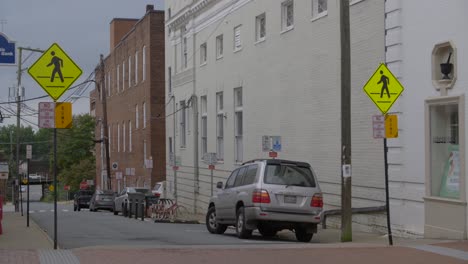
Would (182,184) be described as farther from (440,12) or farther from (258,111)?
(440,12)

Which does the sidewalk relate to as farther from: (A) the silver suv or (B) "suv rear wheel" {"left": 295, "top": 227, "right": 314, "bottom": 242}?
(B) "suv rear wheel" {"left": 295, "top": 227, "right": 314, "bottom": 242}

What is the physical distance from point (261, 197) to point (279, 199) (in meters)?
0.43

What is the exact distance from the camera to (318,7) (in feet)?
75.8

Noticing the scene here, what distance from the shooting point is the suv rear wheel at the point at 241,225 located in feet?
57.7

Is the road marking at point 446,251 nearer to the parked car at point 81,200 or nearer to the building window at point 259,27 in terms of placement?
the building window at point 259,27

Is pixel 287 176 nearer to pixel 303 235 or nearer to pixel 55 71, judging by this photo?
pixel 303 235

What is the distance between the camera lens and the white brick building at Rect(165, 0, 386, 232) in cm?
1970

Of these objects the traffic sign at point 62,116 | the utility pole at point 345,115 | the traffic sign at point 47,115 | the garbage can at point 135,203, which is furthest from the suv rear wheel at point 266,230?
the garbage can at point 135,203

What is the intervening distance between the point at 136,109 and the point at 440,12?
39030 millimetres

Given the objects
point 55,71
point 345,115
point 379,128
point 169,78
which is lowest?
point 379,128

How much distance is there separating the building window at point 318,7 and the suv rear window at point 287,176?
694cm

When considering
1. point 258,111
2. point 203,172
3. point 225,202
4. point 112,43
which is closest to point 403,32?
point 225,202

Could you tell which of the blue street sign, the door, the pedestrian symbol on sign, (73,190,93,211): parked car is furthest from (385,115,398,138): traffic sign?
(73,190,93,211): parked car

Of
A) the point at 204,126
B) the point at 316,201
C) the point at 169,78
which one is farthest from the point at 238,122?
the point at 316,201
